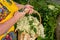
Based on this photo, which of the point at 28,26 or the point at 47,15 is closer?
the point at 28,26

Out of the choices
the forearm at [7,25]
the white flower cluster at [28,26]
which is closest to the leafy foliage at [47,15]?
the white flower cluster at [28,26]

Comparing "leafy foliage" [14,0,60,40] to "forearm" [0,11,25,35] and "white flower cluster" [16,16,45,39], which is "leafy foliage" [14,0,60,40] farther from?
"forearm" [0,11,25,35]

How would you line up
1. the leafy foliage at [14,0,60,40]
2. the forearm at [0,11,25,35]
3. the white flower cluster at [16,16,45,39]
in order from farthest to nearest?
1. the leafy foliage at [14,0,60,40]
2. the white flower cluster at [16,16,45,39]
3. the forearm at [0,11,25,35]

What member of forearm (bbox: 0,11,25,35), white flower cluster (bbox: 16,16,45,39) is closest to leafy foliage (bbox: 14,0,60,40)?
white flower cluster (bbox: 16,16,45,39)

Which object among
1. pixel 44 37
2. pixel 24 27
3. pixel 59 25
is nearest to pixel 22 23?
pixel 24 27

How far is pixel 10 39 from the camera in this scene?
3.61 meters

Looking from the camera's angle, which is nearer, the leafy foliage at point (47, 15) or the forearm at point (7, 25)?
the forearm at point (7, 25)

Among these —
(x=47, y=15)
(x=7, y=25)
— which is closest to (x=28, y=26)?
(x=7, y=25)

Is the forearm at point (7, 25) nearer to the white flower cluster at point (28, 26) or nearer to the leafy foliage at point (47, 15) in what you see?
the white flower cluster at point (28, 26)

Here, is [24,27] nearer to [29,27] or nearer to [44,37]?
[29,27]

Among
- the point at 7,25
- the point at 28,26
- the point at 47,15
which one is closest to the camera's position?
the point at 7,25

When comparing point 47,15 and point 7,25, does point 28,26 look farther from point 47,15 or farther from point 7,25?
point 47,15

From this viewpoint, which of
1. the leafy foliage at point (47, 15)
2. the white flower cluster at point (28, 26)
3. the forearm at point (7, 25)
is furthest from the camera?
the leafy foliage at point (47, 15)

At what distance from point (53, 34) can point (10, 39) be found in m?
0.81
